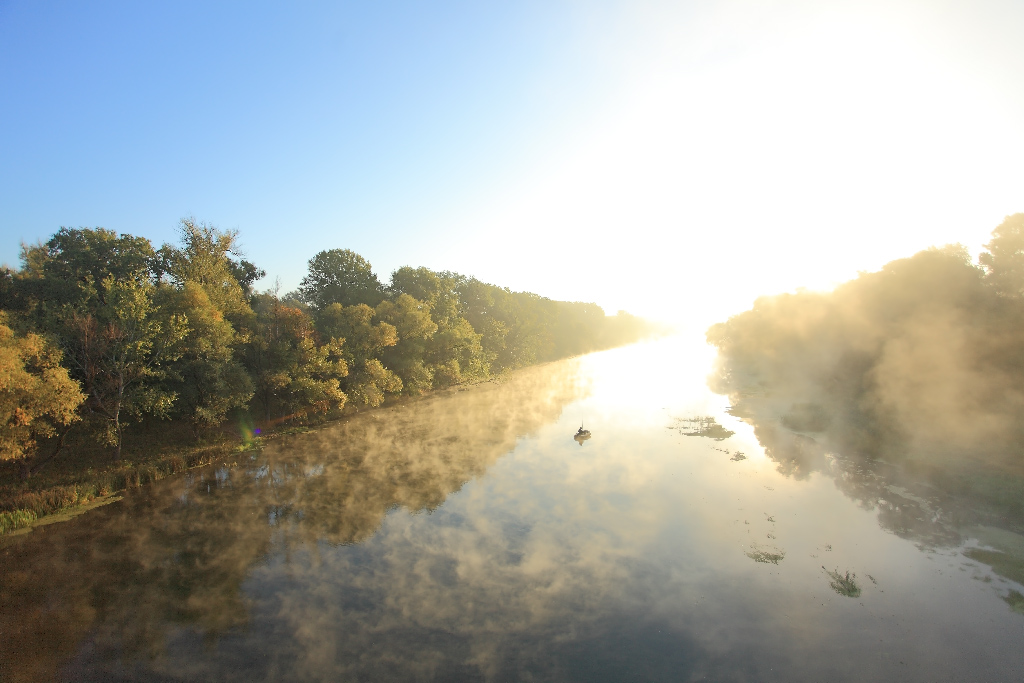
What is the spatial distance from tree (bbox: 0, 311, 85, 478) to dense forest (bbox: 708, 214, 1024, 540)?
3974 centimetres

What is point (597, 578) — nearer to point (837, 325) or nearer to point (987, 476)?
point (987, 476)

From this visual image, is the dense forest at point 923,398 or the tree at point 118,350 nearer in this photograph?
the dense forest at point 923,398

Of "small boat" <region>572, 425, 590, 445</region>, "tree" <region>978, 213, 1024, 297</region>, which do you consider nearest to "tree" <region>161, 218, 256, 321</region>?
"small boat" <region>572, 425, 590, 445</region>

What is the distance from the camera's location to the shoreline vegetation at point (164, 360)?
21.5 m

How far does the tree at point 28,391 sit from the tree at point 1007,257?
6057 centimetres

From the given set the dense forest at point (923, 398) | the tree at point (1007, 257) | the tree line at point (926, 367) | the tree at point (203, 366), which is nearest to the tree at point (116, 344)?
the tree at point (203, 366)

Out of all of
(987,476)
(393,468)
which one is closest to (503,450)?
(393,468)

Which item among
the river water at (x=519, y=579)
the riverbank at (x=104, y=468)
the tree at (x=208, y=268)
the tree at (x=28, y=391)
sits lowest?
the river water at (x=519, y=579)

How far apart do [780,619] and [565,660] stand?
6874 mm

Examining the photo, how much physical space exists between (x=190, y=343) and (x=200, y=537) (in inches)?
636

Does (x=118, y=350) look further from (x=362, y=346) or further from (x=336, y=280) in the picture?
(x=336, y=280)

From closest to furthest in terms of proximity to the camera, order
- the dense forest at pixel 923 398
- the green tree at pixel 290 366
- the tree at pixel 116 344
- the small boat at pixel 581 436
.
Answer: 1. the dense forest at pixel 923 398
2. the tree at pixel 116 344
3. the small boat at pixel 581 436
4. the green tree at pixel 290 366

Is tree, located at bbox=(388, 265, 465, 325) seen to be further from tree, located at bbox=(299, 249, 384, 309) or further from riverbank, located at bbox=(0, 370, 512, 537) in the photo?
riverbank, located at bbox=(0, 370, 512, 537)

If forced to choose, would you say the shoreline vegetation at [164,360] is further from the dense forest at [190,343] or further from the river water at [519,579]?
the river water at [519,579]
